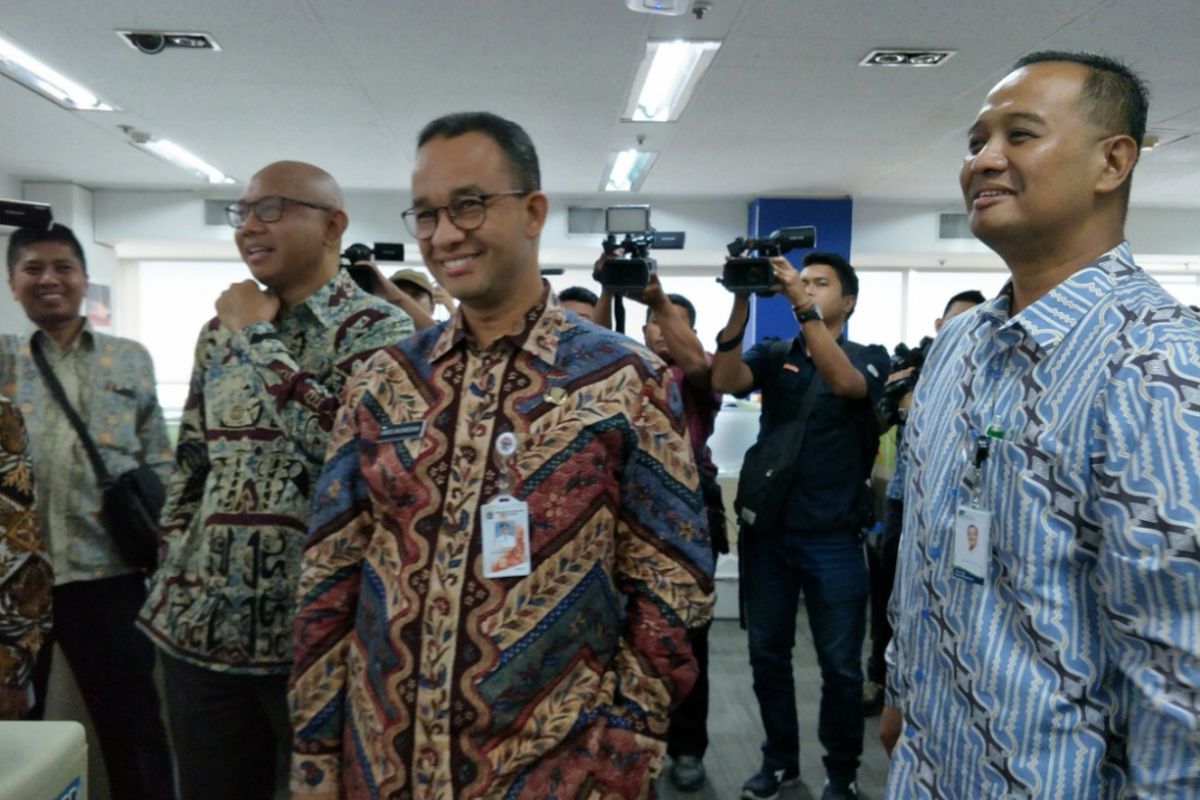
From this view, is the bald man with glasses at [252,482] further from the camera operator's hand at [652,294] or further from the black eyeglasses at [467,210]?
the camera operator's hand at [652,294]

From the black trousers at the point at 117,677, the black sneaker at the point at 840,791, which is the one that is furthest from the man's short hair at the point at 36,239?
the black sneaker at the point at 840,791

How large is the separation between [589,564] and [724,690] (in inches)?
98.7

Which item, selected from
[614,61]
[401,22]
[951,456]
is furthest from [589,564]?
[614,61]

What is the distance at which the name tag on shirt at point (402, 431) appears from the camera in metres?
1.08

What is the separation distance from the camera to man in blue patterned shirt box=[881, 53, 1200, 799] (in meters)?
0.84

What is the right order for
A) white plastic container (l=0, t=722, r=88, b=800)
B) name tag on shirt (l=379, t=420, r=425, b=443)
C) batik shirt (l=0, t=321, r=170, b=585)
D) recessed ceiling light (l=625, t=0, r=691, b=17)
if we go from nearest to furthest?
1. white plastic container (l=0, t=722, r=88, b=800)
2. name tag on shirt (l=379, t=420, r=425, b=443)
3. batik shirt (l=0, t=321, r=170, b=585)
4. recessed ceiling light (l=625, t=0, r=691, b=17)

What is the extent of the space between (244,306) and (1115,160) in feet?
4.36

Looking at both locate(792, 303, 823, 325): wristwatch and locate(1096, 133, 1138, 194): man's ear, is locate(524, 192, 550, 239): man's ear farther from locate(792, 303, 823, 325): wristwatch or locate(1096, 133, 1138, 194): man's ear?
locate(792, 303, 823, 325): wristwatch

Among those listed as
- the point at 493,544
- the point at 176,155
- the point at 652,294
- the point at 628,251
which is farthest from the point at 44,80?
the point at 493,544

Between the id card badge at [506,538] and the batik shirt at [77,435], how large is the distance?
144cm

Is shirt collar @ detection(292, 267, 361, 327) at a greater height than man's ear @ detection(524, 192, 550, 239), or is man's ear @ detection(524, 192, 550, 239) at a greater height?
man's ear @ detection(524, 192, 550, 239)

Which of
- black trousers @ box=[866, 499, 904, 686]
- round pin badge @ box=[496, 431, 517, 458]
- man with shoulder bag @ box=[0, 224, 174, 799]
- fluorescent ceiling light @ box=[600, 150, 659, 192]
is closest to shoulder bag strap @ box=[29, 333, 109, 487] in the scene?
man with shoulder bag @ box=[0, 224, 174, 799]

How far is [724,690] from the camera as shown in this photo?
331 cm

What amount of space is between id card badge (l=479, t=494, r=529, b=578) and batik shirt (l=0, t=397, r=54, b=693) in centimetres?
80
